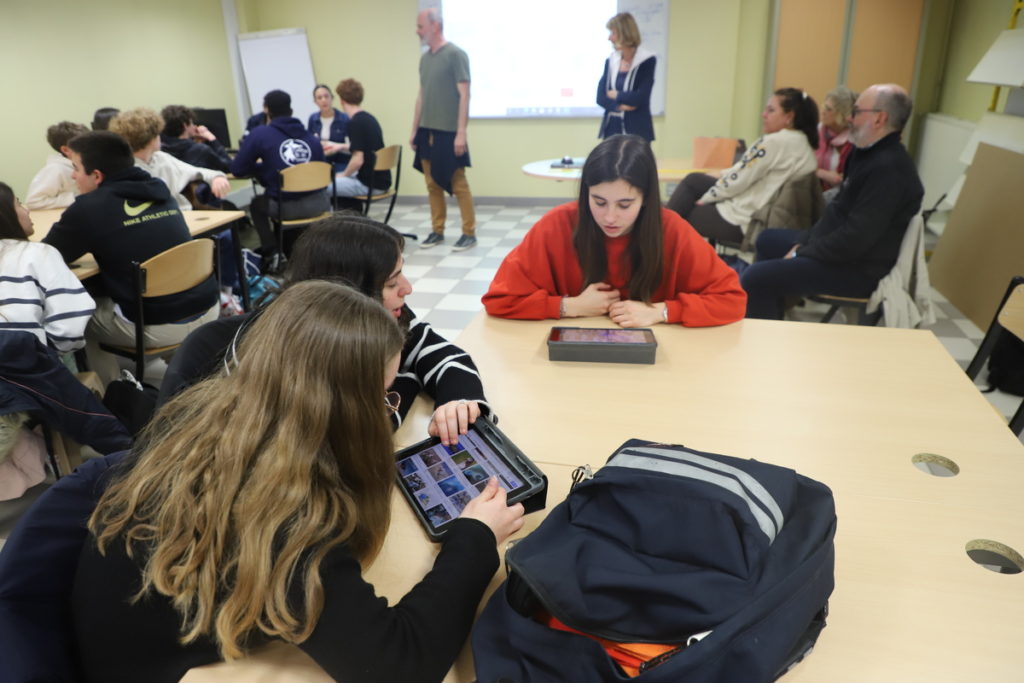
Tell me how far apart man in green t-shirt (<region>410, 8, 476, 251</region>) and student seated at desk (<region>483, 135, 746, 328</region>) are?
312 centimetres

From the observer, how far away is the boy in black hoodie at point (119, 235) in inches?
94.2

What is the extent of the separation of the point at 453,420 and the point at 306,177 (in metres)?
3.25

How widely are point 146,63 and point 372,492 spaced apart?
6169 mm

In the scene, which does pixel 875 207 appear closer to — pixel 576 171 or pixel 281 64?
pixel 576 171

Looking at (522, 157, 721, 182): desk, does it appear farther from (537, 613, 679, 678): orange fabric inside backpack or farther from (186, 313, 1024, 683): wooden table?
(537, 613, 679, 678): orange fabric inside backpack

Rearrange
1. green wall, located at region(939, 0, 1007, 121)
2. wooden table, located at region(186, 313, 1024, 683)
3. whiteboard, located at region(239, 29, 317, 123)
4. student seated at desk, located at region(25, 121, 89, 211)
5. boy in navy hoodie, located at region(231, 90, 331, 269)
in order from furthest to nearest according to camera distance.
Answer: whiteboard, located at region(239, 29, 317, 123) → green wall, located at region(939, 0, 1007, 121) → boy in navy hoodie, located at region(231, 90, 331, 269) → student seated at desk, located at region(25, 121, 89, 211) → wooden table, located at region(186, 313, 1024, 683)

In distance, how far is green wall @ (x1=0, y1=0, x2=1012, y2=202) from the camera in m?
4.59

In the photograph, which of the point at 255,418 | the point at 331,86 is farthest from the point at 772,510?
the point at 331,86

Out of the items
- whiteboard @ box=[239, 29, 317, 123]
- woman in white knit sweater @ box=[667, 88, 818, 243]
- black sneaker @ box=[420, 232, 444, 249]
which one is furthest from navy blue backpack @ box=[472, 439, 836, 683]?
whiteboard @ box=[239, 29, 317, 123]

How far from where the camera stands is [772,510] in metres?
0.78

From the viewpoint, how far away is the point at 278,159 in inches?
164

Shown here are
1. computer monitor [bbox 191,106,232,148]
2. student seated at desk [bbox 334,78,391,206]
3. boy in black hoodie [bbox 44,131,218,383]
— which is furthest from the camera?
computer monitor [bbox 191,106,232,148]

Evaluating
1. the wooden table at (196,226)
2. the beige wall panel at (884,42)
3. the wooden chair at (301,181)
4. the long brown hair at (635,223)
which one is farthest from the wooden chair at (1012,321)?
the beige wall panel at (884,42)

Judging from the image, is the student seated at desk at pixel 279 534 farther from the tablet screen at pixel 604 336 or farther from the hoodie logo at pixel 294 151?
the hoodie logo at pixel 294 151
